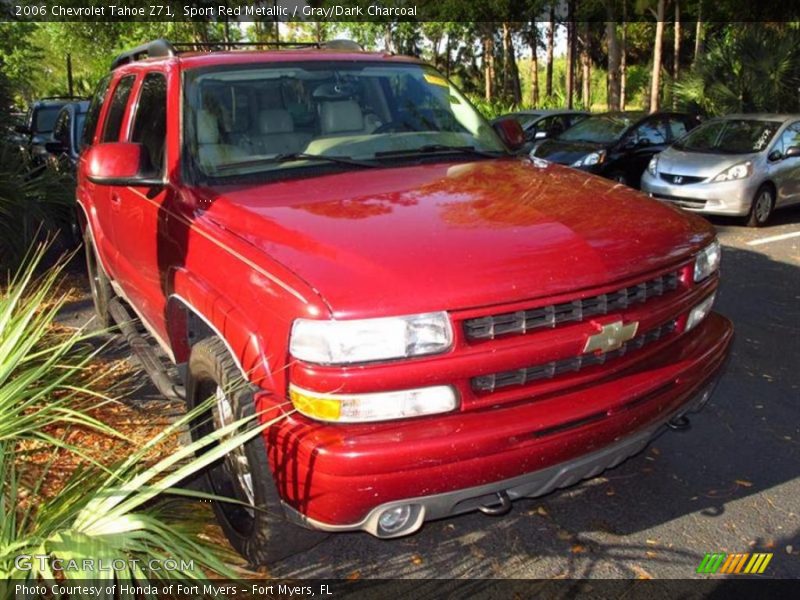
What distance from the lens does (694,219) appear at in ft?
11.2

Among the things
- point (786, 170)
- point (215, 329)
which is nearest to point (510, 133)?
point (215, 329)

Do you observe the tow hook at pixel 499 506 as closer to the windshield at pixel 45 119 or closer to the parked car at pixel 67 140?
the parked car at pixel 67 140

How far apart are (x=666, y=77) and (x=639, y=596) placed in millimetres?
22508

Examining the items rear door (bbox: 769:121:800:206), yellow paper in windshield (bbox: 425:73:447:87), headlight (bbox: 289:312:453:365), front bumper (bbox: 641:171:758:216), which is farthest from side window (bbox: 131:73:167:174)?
rear door (bbox: 769:121:800:206)

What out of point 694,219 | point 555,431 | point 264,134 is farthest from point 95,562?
point 694,219

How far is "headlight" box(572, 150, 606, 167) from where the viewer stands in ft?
38.9

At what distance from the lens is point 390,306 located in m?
2.35

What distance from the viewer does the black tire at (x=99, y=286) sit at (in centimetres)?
557

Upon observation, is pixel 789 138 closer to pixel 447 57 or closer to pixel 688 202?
pixel 688 202

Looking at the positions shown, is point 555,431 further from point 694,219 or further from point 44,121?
point 44,121

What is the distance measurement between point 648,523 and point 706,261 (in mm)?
1208

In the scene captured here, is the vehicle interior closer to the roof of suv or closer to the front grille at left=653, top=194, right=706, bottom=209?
the roof of suv

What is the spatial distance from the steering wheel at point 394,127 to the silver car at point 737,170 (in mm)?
7334

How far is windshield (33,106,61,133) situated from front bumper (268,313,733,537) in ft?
46.4
